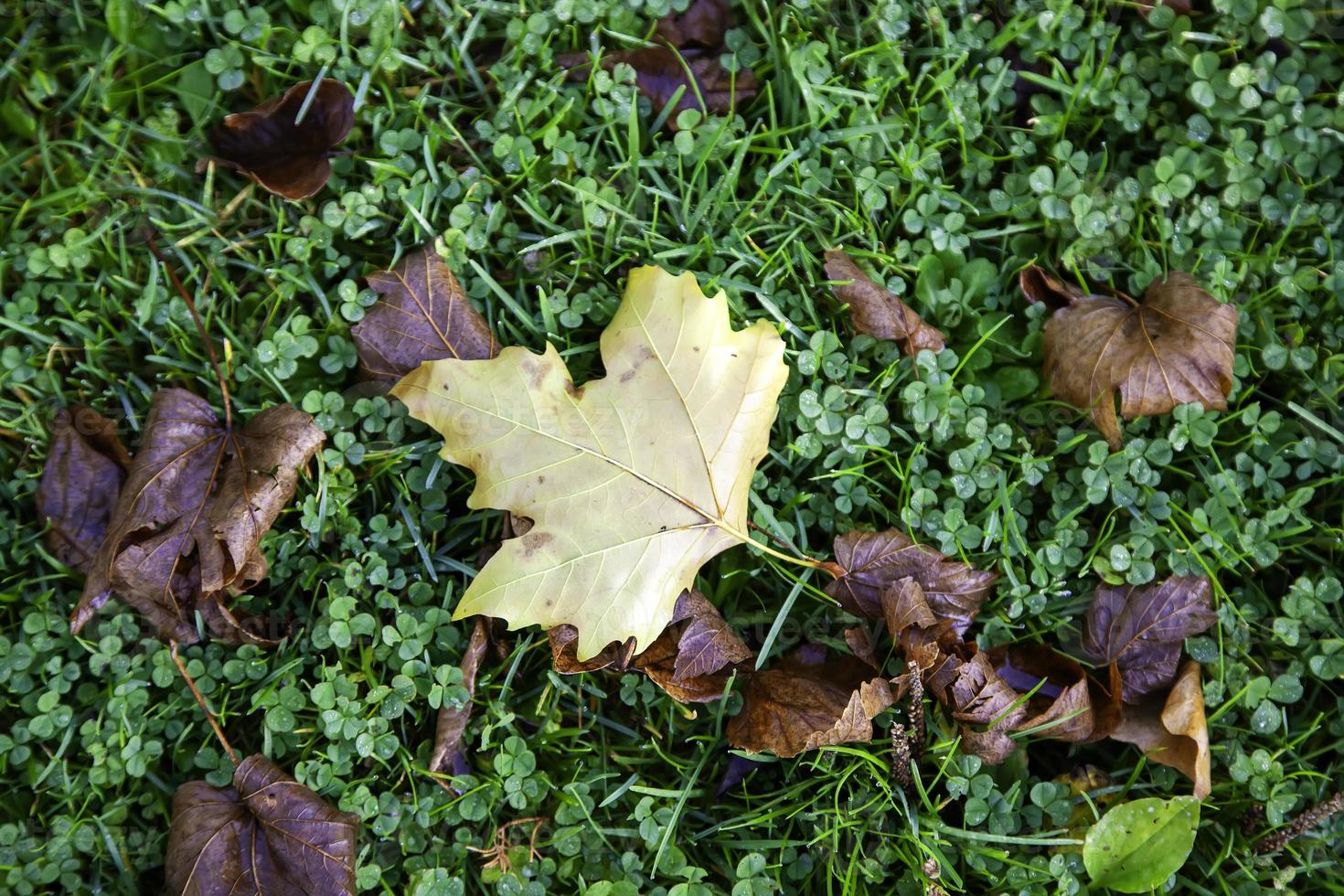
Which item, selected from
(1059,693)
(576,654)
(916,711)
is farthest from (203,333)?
(1059,693)

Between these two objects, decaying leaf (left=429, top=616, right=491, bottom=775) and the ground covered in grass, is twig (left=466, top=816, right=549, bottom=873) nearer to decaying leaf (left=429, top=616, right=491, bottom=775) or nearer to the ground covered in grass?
the ground covered in grass

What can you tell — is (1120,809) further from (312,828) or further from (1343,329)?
(312,828)

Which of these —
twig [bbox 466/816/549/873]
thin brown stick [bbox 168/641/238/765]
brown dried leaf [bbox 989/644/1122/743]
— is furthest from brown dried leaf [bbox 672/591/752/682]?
thin brown stick [bbox 168/641/238/765]

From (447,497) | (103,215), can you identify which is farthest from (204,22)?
Result: (447,497)

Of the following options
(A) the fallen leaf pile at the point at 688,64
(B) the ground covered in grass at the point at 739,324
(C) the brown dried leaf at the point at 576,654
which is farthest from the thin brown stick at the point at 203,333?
(A) the fallen leaf pile at the point at 688,64

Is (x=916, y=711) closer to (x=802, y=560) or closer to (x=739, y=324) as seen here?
(x=802, y=560)

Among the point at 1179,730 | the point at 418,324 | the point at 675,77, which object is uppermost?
the point at 675,77

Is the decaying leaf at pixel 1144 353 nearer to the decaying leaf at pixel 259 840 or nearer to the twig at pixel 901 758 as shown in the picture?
the twig at pixel 901 758
